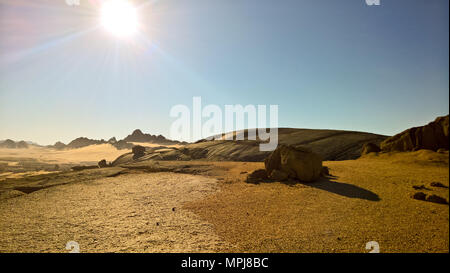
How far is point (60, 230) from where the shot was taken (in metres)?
6.30

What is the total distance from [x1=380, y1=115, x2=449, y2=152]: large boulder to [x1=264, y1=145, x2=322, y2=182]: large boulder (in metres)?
11.0

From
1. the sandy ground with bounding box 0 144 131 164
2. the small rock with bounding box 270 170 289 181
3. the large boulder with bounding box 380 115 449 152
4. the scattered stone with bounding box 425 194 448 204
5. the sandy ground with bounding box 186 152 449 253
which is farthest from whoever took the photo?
the sandy ground with bounding box 0 144 131 164

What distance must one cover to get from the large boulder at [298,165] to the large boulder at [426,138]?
11012mm

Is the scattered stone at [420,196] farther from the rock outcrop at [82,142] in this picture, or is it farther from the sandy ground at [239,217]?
the rock outcrop at [82,142]

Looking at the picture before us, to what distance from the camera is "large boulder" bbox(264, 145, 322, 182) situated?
12.1 meters

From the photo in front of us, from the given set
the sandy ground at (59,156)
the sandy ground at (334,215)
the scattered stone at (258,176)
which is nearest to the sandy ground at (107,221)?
the sandy ground at (334,215)

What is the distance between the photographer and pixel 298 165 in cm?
1242

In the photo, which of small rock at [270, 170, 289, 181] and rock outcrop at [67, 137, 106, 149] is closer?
small rock at [270, 170, 289, 181]

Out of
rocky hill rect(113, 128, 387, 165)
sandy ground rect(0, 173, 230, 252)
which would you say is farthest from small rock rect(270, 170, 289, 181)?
rocky hill rect(113, 128, 387, 165)

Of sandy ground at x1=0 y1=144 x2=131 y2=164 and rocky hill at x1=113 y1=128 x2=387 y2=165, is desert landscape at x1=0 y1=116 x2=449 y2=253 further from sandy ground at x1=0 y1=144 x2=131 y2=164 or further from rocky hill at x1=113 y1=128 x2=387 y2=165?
sandy ground at x1=0 y1=144 x2=131 y2=164
